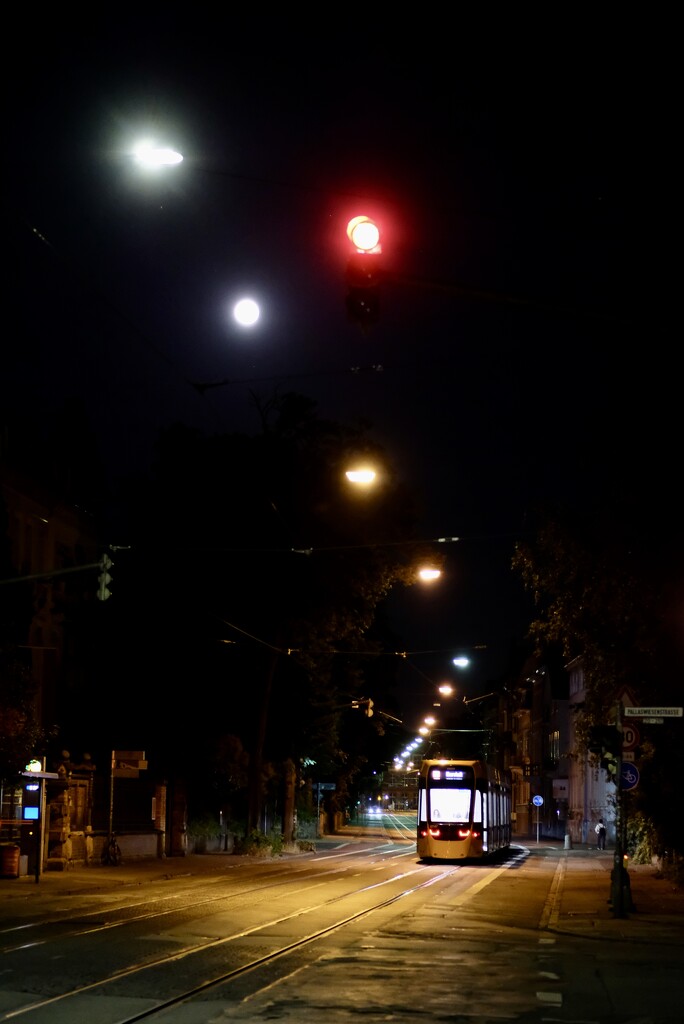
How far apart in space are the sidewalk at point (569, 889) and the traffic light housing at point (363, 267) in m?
12.8

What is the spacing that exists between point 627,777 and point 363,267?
1544 cm

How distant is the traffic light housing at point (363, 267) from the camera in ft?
34.5

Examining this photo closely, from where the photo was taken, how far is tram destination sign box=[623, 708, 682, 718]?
22516 millimetres

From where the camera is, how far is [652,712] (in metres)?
22.7

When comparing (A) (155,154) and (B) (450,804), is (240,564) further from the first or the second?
(A) (155,154)

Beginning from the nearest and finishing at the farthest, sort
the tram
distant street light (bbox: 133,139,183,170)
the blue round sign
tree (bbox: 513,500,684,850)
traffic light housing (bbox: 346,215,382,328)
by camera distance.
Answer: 1. traffic light housing (bbox: 346,215,382,328)
2. distant street light (bbox: 133,139,183,170)
3. the blue round sign
4. tree (bbox: 513,500,684,850)
5. the tram

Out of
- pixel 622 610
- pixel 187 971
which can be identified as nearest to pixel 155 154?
pixel 187 971

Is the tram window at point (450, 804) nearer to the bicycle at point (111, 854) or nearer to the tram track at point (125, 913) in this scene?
the tram track at point (125, 913)

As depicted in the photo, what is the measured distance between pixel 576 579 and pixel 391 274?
18997mm

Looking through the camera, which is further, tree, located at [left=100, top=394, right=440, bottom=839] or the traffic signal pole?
tree, located at [left=100, top=394, right=440, bottom=839]

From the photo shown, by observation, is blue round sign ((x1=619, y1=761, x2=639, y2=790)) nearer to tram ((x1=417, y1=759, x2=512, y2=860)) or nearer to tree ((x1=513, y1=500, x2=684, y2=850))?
tree ((x1=513, y1=500, x2=684, y2=850))

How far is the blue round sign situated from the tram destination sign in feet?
3.62

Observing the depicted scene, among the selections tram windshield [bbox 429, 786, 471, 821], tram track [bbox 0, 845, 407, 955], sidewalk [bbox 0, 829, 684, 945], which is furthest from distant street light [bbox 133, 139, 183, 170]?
Answer: tram windshield [bbox 429, 786, 471, 821]

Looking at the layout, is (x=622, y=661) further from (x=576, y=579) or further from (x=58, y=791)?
(x=58, y=791)
